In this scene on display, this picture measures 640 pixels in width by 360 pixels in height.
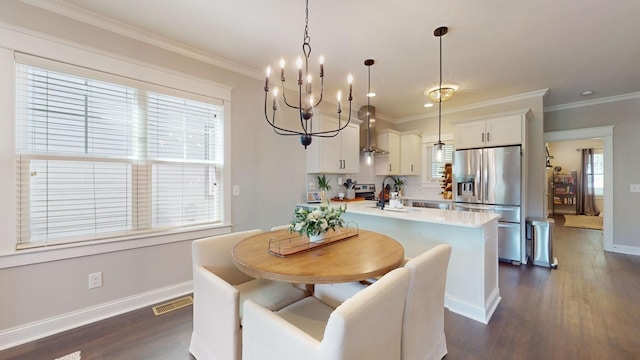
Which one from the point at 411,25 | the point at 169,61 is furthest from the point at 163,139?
the point at 411,25

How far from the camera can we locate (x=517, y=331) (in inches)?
82.5

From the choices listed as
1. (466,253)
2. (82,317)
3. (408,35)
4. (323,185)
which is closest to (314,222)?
(466,253)

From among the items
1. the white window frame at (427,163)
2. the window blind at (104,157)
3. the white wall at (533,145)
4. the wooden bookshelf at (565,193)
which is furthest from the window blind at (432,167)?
the wooden bookshelf at (565,193)

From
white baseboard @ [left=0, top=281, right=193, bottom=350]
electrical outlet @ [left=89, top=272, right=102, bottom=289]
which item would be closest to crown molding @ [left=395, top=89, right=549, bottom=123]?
white baseboard @ [left=0, top=281, right=193, bottom=350]

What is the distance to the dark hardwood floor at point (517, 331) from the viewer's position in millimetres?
1837

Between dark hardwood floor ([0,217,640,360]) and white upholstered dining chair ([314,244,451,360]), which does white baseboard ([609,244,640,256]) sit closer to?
dark hardwood floor ([0,217,640,360])

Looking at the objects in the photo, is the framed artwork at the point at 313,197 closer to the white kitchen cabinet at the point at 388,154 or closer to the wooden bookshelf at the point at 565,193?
the white kitchen cabinet at the point at 388,154

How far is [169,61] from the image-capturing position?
266 cm

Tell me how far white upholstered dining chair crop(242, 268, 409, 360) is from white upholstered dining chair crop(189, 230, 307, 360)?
0.60ft

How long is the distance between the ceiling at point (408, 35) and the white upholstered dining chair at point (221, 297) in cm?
194

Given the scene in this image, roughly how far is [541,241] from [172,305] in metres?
4.86

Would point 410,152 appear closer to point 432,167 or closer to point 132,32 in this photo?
point 432,167

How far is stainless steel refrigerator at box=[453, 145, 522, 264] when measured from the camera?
3746mm

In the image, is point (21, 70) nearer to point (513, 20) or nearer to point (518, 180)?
point (513, 20)
